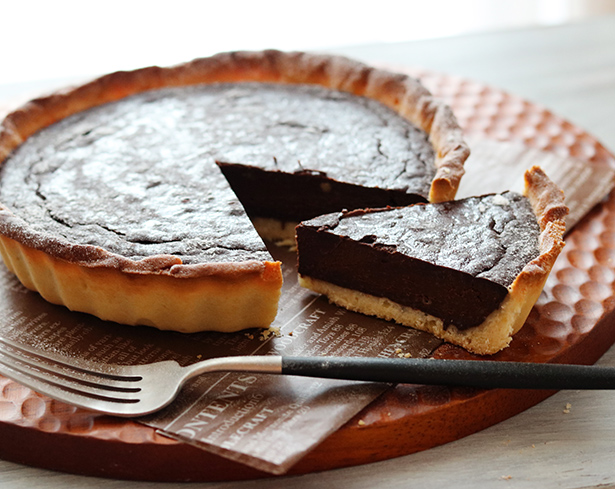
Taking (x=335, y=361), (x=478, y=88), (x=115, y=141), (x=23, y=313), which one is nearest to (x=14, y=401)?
(x=23, y=313)

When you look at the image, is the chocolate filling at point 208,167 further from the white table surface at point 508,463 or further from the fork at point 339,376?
the white table surface at point 508,463

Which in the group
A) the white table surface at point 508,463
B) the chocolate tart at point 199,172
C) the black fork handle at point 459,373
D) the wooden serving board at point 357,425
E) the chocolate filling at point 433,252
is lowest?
the white table surface at point 508,463

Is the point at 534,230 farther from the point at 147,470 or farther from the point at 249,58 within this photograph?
the point at 249,58

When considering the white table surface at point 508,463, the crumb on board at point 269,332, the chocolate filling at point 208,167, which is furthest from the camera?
the chocolate filling at point 208,167

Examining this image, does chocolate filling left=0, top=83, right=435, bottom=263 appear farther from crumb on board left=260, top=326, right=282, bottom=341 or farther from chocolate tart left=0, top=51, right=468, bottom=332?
crumb on board left=260, top=326, right=282, bottom=341

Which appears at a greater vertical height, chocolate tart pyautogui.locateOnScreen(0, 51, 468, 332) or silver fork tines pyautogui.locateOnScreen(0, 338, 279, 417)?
chocolate tart pyautogui.locateOnScreen(0, 51, 468, 332)

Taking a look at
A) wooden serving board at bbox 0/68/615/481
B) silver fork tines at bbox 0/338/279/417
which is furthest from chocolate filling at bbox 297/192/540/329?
silver fork tines at bbox 0/338/279/417

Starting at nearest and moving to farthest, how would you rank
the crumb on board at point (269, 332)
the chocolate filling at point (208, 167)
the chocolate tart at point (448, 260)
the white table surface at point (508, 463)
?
the white table surface at point (508, 463) < the chocolate tart at point (448, 260) < the crumb on board at point (269, 332) < the chocolate filling at point (208, 167)

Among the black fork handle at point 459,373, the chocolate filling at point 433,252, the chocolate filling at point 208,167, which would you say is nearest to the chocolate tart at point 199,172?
the chocolate filling at point 208,167
